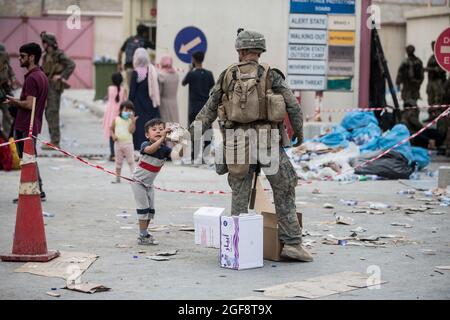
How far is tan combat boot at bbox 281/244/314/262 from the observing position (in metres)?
8.62

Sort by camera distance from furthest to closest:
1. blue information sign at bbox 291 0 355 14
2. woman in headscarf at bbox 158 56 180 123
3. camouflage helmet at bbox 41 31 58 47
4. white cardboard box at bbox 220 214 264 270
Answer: camouflage helmet at bbox 41 31 58 47 < blue information sign at bbox 291 0 355 14 < woman in headscarf at bbox 158 56 180 123 < white cardboard box at bbox 220 214 264 270

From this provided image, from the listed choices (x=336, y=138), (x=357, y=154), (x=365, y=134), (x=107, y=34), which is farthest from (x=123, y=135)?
(x=107, y=34)

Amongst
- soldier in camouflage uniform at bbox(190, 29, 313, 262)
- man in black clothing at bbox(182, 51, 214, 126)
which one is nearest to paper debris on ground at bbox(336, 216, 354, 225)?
soldier in camouflage uniform at bbox(190, 29, 313, 262)

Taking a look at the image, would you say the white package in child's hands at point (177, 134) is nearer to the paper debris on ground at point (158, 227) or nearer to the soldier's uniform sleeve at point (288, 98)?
the soldier's uniform sleeve at point (288, 98)

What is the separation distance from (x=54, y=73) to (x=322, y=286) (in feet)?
37.1

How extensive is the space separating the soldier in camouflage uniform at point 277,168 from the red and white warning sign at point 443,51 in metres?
5.32

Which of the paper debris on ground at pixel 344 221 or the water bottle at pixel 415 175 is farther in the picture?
the water bottle at pixel 415 175

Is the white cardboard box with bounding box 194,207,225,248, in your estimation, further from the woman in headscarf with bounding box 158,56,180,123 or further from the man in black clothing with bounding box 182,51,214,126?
the woman in headscarf with bounding box 158,56,180,123

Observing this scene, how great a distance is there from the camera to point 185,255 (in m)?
9.00

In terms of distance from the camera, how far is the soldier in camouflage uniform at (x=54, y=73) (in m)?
18.0

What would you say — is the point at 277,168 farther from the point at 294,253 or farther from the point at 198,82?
the point at 198,82

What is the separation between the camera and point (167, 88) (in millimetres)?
17375

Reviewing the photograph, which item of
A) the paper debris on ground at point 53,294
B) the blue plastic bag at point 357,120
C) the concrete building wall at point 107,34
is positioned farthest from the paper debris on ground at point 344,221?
the concrete building wall at point 107,34

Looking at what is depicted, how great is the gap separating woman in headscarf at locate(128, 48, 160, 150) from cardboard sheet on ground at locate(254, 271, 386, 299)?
9.10 m
